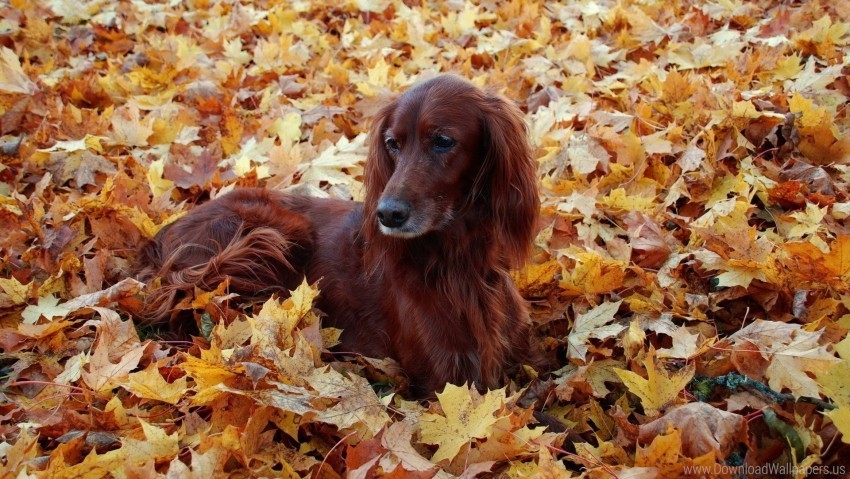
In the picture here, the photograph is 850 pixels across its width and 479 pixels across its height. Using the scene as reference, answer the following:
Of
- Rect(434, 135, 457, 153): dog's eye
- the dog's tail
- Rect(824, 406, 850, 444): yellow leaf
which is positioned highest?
Rect(434, 135, 457, 153): dog's eye

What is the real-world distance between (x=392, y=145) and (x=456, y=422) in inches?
45.0

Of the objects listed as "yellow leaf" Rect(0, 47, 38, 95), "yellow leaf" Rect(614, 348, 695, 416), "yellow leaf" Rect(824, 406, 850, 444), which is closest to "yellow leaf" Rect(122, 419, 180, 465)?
"yellow leaf" Rect(614, 348, 695, 416)

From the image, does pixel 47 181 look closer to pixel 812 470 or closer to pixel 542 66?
pixel 542 66

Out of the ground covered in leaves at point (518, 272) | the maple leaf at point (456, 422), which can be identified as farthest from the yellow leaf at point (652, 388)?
the maple leaf at point (456, 422)

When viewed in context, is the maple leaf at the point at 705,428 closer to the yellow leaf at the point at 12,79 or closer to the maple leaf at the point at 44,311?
the maple leaf at the point at 44,311

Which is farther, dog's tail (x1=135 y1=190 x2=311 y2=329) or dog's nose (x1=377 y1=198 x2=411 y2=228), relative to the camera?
dog's tail (x1=135 y1=190 x2=311 y2=329)

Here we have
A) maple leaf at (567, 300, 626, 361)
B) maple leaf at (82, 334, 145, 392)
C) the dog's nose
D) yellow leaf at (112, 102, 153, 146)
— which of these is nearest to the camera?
maple leaf at (82, 334, 145, 392)

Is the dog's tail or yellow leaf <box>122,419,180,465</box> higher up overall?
yellow leaf <box>122,419,180,465</box>

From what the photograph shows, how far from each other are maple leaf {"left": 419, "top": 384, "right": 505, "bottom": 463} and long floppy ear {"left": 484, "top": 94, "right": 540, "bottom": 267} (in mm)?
744

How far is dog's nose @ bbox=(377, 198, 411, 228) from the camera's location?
2254 millimetres

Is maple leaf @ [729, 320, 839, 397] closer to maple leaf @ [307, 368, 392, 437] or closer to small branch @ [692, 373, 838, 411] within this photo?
small branch @ [692, 373, 838, 411]

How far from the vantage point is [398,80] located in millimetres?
4379

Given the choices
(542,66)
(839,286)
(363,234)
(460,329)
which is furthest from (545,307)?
(542,66)

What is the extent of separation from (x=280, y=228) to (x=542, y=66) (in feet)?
7.26
